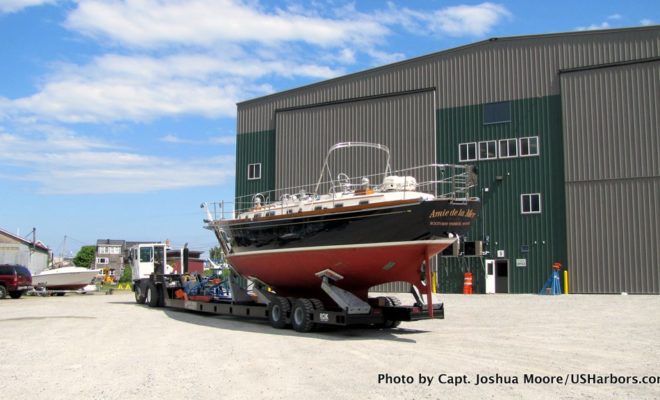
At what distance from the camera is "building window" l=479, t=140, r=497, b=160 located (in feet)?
98.4

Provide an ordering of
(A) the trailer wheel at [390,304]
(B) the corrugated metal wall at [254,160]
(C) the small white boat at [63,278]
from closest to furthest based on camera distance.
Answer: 1. (A) the trailer wheel at [390,304]
2. (C) the small white boat at [63,278]
3. (B) the corrugated metal wall at [254,160]

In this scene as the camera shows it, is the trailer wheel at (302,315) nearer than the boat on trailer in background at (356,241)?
No

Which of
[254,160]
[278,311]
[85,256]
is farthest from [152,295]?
[85,256]

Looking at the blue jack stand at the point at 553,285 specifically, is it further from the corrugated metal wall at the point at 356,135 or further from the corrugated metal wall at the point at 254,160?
the corrugated metal wall at the point at 254,160

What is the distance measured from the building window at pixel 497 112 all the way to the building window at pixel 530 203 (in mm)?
3895

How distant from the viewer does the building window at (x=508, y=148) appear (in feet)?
96.5

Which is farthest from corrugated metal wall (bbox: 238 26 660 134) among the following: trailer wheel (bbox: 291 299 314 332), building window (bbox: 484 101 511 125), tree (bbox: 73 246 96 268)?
tree (bbox: 73 246 96 268)

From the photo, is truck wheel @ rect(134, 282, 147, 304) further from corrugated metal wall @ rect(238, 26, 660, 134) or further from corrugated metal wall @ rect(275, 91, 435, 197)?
corrugated metal wall @ rect(238, 26, 660, 134)

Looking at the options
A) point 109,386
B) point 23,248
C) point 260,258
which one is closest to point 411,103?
point 260,258

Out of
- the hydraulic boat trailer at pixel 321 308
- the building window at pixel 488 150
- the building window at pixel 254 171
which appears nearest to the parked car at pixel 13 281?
the hydraulic boat trailer at pixel 321 308

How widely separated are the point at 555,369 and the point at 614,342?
11.7 ft

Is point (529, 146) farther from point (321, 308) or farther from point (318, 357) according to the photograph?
point (318, 357)

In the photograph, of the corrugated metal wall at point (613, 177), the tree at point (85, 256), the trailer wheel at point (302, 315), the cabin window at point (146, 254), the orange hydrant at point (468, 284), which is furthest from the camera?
the tree at point (85, 256)

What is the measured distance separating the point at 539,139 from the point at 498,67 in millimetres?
4148
